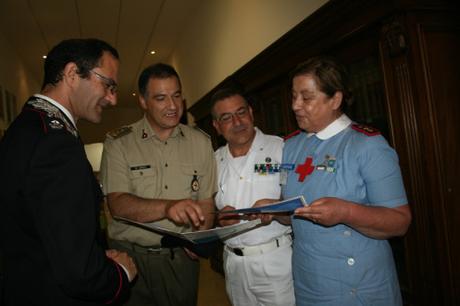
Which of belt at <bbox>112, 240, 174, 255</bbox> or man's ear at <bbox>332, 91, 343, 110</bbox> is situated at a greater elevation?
man's ear at <bbox>332, 91, 343, 110</bbox>

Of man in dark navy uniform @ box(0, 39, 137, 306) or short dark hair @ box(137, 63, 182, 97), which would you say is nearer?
man in dark navy uniform @ box(0, 39, 137, 306)

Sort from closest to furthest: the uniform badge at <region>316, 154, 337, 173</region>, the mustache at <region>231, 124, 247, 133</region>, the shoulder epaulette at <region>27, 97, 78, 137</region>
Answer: the shoulder epaulette at <region>27, 97, 78, 137</region> → the uniform badge at <region>316, 154, 337, 173</region> → the mustache at <region>231, 124, 247, 133</region>

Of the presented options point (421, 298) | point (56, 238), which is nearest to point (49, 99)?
point (56, 238)

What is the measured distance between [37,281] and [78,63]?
2.35ft

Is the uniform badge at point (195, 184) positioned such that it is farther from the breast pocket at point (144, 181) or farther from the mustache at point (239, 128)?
the mustache at point (239, 128)

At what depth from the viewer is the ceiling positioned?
4734 mm

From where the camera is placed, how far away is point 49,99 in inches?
43.7

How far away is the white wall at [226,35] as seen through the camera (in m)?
2.90

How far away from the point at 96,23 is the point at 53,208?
5.26 m

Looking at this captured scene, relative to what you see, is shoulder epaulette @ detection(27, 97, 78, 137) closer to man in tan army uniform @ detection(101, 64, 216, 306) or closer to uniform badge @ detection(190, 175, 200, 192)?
man in tan army uniform @ detection(101, 64, 216, 306)

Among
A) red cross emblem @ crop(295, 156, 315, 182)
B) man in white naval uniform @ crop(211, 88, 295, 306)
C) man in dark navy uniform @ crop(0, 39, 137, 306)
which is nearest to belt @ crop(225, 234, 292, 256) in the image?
man in white naval uniform @ crop(211, 88, 295, 306)

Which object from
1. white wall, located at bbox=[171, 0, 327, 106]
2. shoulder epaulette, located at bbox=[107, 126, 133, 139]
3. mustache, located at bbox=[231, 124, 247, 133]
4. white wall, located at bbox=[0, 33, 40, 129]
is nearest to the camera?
shoulder epaulette, located at bbox=[107, 126, 133, 139]

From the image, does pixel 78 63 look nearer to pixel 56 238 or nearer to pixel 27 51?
pixel 56 238

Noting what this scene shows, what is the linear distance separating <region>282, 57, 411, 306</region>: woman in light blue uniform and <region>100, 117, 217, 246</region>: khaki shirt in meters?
0.58
